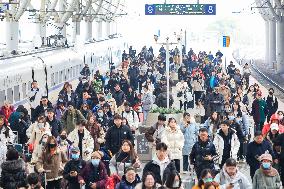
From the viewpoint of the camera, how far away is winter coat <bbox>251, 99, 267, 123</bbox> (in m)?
21.0

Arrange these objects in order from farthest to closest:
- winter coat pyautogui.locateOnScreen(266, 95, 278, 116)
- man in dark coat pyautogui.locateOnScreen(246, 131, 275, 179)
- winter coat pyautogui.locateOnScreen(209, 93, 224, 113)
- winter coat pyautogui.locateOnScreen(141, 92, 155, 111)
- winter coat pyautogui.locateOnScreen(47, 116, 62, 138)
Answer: winter coat pyautogui.locateOnScreen(141, 92, 155, 111) → winter coat pyautogui.locateOnScreen(266, 95, 278, 116) → winter coat pyautogui.locateOnScreen(209, 93, 224, 113) → winter coat pyautogui.locateOnScreen(47, 116, 62, 138) → man in dark coat pyautogui.locateOnScreen(246, 131, 275, 179)

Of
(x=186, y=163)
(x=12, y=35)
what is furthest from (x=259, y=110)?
(x=12, y=35)

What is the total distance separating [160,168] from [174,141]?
9.55ft

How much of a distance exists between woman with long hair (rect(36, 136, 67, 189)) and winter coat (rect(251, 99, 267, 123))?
9064 millimetres

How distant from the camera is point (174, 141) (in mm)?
14578

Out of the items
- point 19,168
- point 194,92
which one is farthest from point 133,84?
point 19,168

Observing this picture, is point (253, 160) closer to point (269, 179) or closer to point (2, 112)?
point (269, 179)

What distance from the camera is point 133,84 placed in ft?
104

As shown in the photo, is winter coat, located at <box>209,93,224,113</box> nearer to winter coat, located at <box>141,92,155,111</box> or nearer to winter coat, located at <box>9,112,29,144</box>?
winter coat, located at <box>141,92,155,111</box>

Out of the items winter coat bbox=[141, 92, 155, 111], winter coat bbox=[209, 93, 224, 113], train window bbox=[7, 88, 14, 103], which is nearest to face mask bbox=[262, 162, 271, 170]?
winter coat bbox=[209, 93, 224, 113]

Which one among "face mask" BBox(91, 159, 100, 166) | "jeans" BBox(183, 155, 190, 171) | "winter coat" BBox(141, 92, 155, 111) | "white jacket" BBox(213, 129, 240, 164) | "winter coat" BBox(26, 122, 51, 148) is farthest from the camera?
"winter coat" BBox(141, 92, 155, 111)

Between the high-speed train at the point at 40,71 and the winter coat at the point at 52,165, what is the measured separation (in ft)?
34.7

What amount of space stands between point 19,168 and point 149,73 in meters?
20.9

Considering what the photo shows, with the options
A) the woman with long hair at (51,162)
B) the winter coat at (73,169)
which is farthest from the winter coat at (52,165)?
the winter coat at (73,169)
